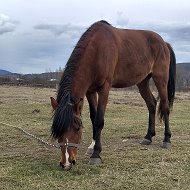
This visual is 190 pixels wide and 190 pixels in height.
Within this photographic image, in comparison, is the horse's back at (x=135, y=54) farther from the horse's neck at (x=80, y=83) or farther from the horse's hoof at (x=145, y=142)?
the horse's hoof at (x=145, y=142)

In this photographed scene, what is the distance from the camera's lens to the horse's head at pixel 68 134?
6.37 metres

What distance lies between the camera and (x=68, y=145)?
6406 millimetres

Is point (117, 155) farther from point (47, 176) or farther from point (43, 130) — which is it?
point (43, 130)

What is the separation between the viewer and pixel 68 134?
6.52 m

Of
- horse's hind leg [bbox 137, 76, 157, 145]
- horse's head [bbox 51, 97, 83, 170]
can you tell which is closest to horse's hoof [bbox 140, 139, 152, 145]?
horse's hind leg [bbox 137, 76, 157, 145]

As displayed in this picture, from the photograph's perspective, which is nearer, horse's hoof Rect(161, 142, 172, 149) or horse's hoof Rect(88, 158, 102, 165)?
horse's hoof Rect(88, 158, 102, 165)

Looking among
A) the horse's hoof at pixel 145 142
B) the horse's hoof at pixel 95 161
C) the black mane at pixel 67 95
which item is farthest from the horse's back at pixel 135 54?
the horse's hoof at pixel 95 161

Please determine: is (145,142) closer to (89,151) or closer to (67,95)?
(89,151)

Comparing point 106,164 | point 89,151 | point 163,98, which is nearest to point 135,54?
point 163,98

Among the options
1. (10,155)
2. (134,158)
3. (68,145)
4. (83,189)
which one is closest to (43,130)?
(10,155)

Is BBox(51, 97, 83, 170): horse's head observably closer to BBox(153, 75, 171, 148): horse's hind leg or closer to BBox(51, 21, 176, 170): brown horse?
BBox(51, 21, 176, 170): brown horse

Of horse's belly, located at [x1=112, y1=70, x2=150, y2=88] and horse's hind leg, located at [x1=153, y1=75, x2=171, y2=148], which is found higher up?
horse's belly, located at [x1=112, y1=70, x2=150, y2=88]

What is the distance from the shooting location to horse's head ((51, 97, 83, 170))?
251 inches

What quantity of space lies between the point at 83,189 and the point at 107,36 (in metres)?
3.32
